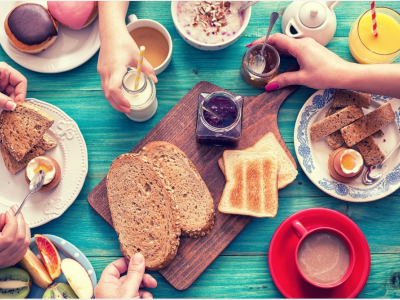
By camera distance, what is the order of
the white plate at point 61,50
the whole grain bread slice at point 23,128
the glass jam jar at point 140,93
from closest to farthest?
the glass jam jar at point 140,93, the whole grain bread slice at point 23,128, the white plate at point 61,50

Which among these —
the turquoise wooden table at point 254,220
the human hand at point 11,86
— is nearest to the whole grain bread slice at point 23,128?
the human hand at point 11,86

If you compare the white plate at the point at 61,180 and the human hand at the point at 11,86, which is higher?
the human hand at the point at 11,86

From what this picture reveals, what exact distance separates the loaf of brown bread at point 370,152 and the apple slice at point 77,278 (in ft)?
4.73

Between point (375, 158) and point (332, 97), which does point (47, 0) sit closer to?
point (332, 97)

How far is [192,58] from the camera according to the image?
1.97 metres

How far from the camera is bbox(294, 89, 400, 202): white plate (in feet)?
5.95

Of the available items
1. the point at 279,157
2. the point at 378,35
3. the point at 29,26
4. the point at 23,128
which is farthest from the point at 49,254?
the point at 378,35

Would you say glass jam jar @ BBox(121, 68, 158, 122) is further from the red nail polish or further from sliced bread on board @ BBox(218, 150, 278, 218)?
the red nail polish

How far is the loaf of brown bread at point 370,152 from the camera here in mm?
1811

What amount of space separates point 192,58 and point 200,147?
0.48 m

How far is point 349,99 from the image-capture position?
1.83 metres

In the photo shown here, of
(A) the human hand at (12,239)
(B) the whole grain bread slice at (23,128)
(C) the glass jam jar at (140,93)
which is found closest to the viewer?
(A) the human hand at (12,239)

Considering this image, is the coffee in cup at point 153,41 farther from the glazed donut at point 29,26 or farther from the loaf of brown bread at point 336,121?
the loaf of brown bread at point 336,121

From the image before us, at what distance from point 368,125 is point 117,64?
3.98 ft
